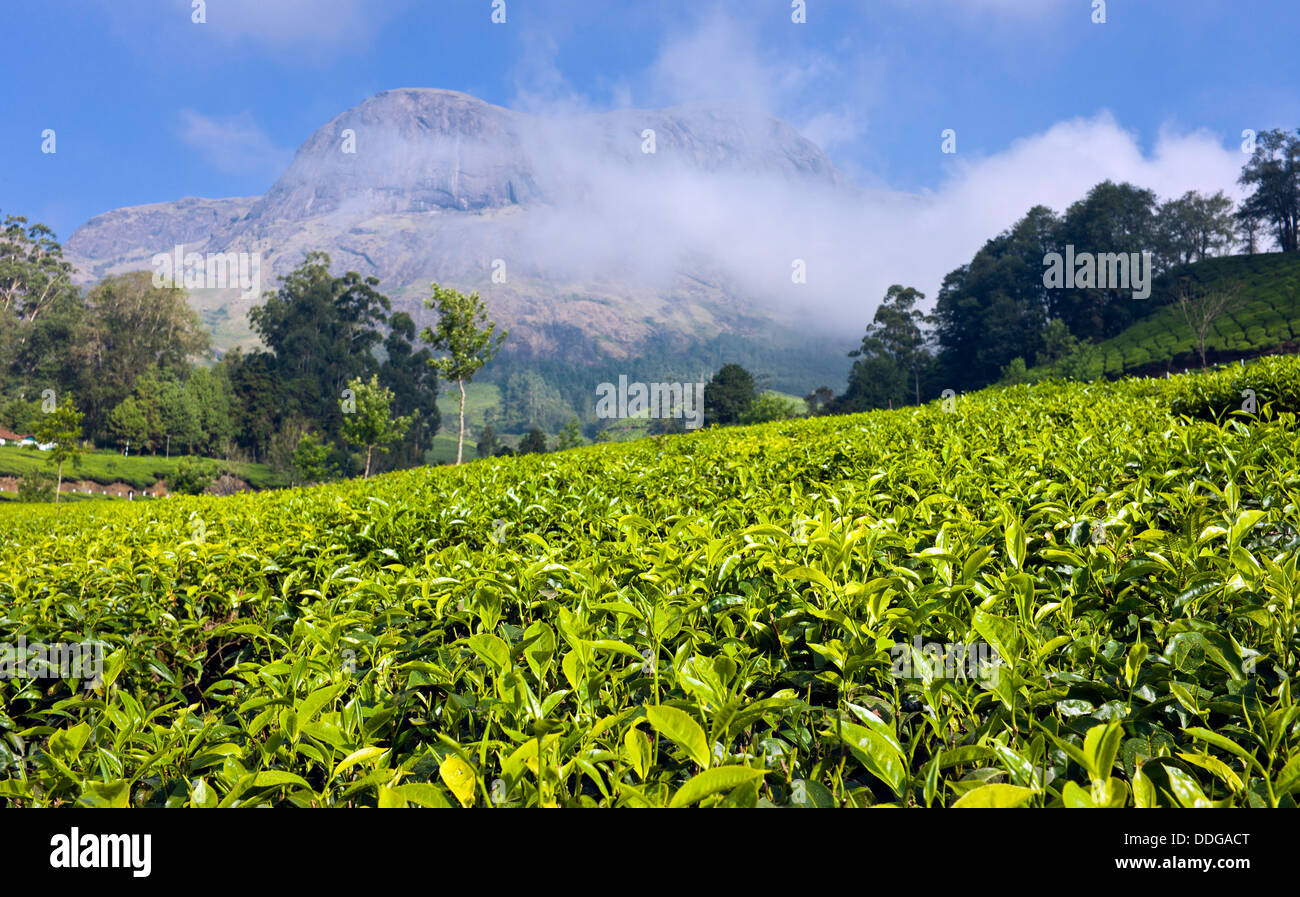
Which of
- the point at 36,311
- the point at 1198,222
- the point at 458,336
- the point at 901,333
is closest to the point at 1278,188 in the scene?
the point at 1198,222

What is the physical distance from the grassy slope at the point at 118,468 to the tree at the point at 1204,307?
67491 mm

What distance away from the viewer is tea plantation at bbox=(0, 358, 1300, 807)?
110 centimetres

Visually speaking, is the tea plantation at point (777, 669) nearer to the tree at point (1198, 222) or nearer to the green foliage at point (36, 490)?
the green foliage at point (36, 490)

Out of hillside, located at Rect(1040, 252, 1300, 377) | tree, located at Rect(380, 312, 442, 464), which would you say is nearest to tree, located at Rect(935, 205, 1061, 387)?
hillside, located at Rect(1040, 252, 1300, 377)

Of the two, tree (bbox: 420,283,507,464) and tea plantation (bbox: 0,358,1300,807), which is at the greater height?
tree (bbox: 420,283,507,464)

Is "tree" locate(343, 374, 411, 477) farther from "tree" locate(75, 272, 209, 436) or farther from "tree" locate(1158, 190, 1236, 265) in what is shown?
"tree" locate(1158, 190, 1236, 265)

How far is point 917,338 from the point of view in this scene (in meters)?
74.4

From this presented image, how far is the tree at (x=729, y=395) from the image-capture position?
57.9 metres

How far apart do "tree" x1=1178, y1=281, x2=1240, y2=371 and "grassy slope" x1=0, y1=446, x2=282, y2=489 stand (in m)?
67.5

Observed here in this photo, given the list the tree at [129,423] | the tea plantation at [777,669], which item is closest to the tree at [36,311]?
the tree at [129,423]

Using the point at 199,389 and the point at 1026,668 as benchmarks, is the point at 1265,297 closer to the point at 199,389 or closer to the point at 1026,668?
the point at 1026,668

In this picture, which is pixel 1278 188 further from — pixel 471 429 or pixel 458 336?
pixel 471 429

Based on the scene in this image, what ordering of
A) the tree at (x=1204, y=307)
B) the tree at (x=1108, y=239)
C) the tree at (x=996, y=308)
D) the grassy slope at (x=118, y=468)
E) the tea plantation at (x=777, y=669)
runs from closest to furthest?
the tea plantation at (x=777, y=669), the tree at (x=1204, y=307), the grassy slope at (x=118, y=468), the tree at (x=1108, y=239), the tree at (x=996, y=308)

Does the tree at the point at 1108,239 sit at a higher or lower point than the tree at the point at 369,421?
higher
